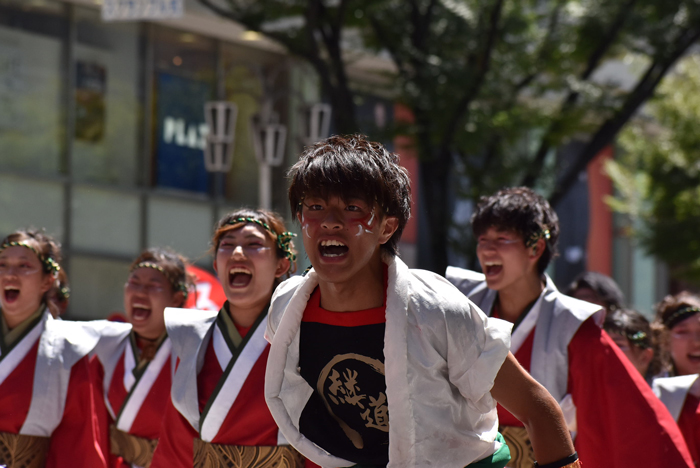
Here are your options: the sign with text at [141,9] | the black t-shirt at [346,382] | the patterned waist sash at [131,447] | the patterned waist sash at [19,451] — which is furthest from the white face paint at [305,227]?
the sign with text at [141,9]

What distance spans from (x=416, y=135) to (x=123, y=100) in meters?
5.34

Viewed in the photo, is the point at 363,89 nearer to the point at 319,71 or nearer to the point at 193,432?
the point at 319,71

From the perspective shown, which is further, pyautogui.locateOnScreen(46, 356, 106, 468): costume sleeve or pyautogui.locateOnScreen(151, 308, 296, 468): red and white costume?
pyautogui.locateOnScreen(46, 356, 106, 468): costume sleeve

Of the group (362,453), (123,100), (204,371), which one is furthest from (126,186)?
(362,453)

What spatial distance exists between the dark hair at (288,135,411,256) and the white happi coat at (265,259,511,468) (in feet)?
0.68

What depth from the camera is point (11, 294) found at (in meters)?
4.05

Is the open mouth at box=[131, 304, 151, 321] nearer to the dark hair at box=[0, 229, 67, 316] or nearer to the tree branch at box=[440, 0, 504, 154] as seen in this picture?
the dark hair at box=[0, 229, 67, 316]

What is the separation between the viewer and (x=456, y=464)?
2266mm

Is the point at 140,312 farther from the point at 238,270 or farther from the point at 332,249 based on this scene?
the point at 332,249

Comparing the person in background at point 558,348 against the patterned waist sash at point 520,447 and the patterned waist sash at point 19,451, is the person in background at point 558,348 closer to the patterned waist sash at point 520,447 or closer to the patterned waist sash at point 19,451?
the patterned waist sash at point 520,447

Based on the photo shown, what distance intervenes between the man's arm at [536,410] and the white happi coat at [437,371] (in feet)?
0.18

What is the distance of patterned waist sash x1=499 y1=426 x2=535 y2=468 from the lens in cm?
370

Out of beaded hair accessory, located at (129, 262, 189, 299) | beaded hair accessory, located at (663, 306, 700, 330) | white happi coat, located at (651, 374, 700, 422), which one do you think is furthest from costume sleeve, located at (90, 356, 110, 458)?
beaded hair accessory, located at (663, 306, 700, 330)

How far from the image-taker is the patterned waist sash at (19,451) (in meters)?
3.76
